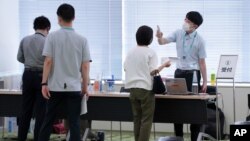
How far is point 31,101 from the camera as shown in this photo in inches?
203

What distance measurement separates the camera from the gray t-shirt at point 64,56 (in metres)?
4.04

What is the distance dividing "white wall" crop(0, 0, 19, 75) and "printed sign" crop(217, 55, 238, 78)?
306 cm

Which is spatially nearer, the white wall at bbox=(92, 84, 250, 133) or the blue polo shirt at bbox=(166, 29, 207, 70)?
the blue polo shirt at bbox=(166, 29, 207, 70)

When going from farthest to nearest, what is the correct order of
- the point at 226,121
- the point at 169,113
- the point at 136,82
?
the point at 226,121, the point at 169,113, the point at 136,82

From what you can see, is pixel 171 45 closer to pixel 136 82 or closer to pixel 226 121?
pixel 226 121

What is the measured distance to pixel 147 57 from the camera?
14.2ft

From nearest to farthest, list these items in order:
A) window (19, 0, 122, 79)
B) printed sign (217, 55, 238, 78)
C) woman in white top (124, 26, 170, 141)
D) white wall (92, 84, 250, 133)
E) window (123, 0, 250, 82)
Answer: woman in white top (124, 26, 170, 141) < printed sign (217, 55, 238, 78) < white wall (92, 84, 250, 133) < window (123, 0, 250, 82) < window (19, 0, 122, 79)

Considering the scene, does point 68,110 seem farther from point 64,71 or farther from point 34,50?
point 34,50

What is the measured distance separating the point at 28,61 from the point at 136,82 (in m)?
1.37

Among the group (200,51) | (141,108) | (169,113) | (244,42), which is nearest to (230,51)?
(244,42)

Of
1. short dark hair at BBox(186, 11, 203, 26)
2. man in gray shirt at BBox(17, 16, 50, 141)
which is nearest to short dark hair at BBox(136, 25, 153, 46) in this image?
short dark hair at BBox(186, 11, 203, 26)

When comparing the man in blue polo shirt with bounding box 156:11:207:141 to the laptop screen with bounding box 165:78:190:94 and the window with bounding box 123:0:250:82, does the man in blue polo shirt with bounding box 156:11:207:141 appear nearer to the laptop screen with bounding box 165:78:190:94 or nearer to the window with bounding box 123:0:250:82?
the laptop screen with bounding box 165:78:190:94

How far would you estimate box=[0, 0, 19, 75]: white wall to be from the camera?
664 centimetres

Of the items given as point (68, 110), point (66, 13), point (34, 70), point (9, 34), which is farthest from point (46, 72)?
point (9, 34)
